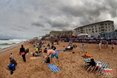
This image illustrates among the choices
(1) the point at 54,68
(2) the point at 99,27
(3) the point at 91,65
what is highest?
(2) the point at 99,27

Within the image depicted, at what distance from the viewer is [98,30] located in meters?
103

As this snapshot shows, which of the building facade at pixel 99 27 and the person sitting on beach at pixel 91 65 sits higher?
the building facade at pixel 99 27

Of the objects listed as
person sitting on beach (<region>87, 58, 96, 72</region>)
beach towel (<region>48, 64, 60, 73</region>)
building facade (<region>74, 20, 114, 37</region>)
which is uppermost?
building facade (<region>74, 20, 114, 37</region>)

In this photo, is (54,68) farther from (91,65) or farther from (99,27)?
(99,27)

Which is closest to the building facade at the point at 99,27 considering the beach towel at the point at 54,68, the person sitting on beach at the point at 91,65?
the beach towel at the point at 54,68

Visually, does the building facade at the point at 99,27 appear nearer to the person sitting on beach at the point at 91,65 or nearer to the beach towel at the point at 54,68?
the beach towel at the point at 54,68

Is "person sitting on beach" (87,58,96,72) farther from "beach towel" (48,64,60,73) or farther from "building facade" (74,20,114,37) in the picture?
"building facade" (74,20,114,37)

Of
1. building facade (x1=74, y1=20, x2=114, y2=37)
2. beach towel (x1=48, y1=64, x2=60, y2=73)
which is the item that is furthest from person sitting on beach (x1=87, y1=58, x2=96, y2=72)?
building facade (x1=74, y1=20, x2=114, y2=37)

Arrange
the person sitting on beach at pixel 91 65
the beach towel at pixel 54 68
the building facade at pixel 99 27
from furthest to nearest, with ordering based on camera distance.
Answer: the building facade at pixel 99 27 < the beach towel at pixel 54 68 < the person sitting on beach at pixel 91 65

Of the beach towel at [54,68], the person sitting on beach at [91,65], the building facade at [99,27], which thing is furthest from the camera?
the building facade at [99,27]

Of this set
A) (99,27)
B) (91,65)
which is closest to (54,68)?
(91,65)

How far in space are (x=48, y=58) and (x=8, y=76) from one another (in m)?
4.53

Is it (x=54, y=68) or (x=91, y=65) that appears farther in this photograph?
(x=54, y=68)

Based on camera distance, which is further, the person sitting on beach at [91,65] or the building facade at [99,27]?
the building facade at [99,27]
